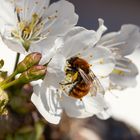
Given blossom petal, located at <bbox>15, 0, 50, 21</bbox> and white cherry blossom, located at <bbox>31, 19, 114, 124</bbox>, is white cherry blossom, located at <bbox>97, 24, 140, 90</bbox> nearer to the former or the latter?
white cherry blossom, located at <bbox>31, 19, 114, 124</bbox>

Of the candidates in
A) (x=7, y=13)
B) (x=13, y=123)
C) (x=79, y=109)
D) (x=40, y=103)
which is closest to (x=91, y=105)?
(x=79, y=109)

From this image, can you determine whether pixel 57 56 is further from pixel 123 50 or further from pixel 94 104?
pixel 123 50

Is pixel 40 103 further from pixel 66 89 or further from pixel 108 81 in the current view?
pixel 108 81

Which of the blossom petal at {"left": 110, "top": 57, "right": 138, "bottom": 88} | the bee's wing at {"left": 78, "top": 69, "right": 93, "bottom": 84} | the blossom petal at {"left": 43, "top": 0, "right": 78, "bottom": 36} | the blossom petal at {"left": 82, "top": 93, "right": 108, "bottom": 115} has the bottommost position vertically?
the blossom petal at {"left": 110, "top": 57, "right": 138, "bottom": 88}

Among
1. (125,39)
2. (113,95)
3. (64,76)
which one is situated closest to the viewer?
(64,76)

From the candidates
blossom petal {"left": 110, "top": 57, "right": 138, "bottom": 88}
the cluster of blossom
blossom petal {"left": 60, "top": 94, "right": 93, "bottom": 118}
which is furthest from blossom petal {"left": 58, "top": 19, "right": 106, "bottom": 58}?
blossom petal {"left": 110, "top": 57, "right": 138, "bottom": 88}

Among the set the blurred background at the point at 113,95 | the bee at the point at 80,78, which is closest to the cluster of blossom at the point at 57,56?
the bee at the point at 80,78

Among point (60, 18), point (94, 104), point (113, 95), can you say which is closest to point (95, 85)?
point (94, 104)
